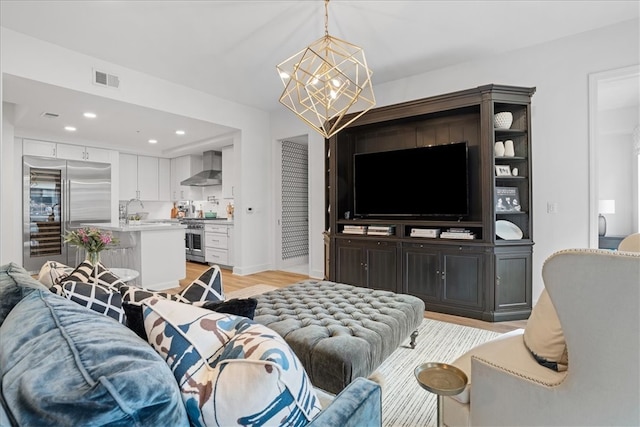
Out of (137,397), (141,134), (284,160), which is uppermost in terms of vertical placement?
(141,134)

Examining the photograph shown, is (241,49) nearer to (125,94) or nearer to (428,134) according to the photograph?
(125,94)

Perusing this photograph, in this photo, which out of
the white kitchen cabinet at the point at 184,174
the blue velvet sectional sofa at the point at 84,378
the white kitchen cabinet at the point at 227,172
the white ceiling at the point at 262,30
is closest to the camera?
the blue velvet sectional sofa at the point at 84,378

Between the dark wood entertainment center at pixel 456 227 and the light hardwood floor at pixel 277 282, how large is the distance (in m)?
0.09

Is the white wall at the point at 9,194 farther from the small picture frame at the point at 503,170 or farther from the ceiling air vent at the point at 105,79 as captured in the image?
the small picture frame at the point at 503,170

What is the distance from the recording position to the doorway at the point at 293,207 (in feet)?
19.0

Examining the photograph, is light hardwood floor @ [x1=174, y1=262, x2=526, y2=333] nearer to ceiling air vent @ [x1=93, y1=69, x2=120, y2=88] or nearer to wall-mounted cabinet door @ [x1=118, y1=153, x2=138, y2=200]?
wall-mounted cabinet door @ [x1=118, y1=153, x2=138, y2=200]

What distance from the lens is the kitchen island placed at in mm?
4141

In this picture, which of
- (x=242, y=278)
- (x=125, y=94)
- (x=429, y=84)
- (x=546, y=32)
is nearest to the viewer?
(x=546, y=32)

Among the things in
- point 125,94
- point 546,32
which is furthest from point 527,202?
point 125,94

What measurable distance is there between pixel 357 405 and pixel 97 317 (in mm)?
660

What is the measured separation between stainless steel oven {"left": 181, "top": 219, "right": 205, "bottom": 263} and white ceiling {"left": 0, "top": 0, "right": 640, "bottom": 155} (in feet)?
9.52

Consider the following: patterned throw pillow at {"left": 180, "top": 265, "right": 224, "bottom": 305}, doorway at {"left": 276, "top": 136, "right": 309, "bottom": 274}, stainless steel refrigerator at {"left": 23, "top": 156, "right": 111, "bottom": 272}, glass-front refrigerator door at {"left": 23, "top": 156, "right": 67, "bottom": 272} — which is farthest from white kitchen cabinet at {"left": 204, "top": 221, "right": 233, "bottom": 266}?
patterned throw pillow at {"left": 180, "top": 265, "right": 224, "bottom": 305}

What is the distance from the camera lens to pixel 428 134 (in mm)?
3982

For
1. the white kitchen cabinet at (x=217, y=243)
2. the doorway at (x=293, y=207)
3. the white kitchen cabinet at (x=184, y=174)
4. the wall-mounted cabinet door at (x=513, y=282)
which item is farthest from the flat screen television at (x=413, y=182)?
the white kitchen cabinet at (x=184, y=174)
